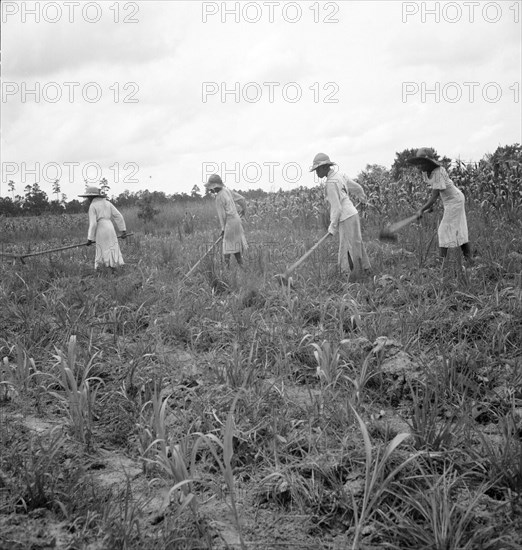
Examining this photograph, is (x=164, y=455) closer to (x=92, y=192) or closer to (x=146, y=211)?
(x=92, y=192)

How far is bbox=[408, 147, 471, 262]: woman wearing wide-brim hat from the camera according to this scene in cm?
592

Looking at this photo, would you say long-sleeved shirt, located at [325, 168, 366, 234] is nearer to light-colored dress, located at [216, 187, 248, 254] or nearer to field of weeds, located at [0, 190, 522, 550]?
field of weeds, located at [0, 190, 522, 550]

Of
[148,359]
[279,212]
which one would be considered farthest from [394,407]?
[279,212]

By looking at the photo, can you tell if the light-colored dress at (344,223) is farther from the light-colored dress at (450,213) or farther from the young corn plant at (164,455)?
the young corn plant at (164,455)

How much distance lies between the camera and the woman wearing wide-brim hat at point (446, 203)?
5.92 meters

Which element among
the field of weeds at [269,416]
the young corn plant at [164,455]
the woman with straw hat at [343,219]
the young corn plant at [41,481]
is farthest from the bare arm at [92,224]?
the young corn plant at [41,481]

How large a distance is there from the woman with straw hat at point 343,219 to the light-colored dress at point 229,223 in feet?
5.55

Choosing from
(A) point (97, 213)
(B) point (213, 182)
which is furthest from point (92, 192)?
(B) point (213, 182)

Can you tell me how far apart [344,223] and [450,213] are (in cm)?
122

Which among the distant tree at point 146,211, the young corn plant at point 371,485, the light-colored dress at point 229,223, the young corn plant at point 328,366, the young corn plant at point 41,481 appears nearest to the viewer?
the young corn plant at point 371,485

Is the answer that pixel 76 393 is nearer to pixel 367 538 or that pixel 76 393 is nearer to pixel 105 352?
pixel 105 352

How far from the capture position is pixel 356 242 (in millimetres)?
6273

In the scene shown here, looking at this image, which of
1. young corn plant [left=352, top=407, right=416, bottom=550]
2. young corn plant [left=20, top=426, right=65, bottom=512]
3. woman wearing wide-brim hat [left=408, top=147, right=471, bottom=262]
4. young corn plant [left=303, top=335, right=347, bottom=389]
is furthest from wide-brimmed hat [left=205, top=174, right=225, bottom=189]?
young corn plant [left=352, top=407, right=416, bottom=550]

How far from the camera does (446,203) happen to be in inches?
240
